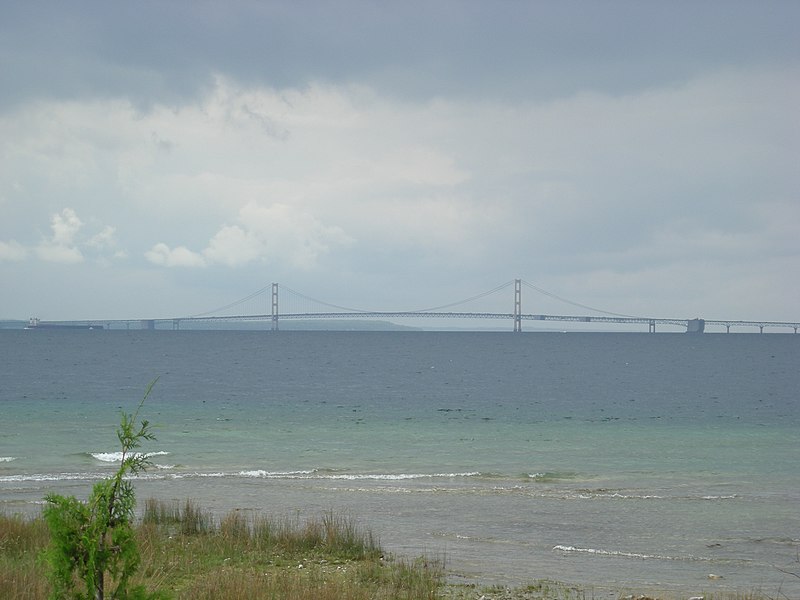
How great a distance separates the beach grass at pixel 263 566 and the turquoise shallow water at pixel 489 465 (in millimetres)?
1193

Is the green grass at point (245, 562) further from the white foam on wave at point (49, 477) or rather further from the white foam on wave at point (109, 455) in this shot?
the white foam on wave at point (109, 455)

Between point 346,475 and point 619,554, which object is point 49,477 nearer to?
point 346,475

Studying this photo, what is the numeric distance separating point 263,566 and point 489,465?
1473 centimetres

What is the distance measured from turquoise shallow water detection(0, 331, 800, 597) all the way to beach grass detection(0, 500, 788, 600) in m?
1.19

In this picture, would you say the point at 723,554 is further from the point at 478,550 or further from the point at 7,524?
the point at 7,524

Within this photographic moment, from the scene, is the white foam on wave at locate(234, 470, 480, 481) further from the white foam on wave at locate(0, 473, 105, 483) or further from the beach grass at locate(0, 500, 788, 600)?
the beach grass at locate(0, 500, 788, 600)

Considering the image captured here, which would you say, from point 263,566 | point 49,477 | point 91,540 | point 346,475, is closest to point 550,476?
point 346,475

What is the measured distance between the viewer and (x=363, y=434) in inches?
1396

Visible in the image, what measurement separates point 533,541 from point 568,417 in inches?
1171

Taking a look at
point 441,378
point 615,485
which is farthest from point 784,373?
point 615,485

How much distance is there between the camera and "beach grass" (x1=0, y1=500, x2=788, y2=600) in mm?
9875

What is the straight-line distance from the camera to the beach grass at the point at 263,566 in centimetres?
988

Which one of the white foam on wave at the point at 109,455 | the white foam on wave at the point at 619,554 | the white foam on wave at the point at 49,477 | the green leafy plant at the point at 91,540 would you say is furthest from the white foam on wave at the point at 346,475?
the green leafy plant at the point at 91,540

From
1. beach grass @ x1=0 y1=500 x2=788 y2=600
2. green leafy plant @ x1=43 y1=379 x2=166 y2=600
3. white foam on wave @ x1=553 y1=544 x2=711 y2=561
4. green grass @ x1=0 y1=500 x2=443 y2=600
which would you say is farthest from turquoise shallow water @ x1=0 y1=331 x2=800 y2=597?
green leafy plant @ x1=43 y1=379 x2=166 y2=600
